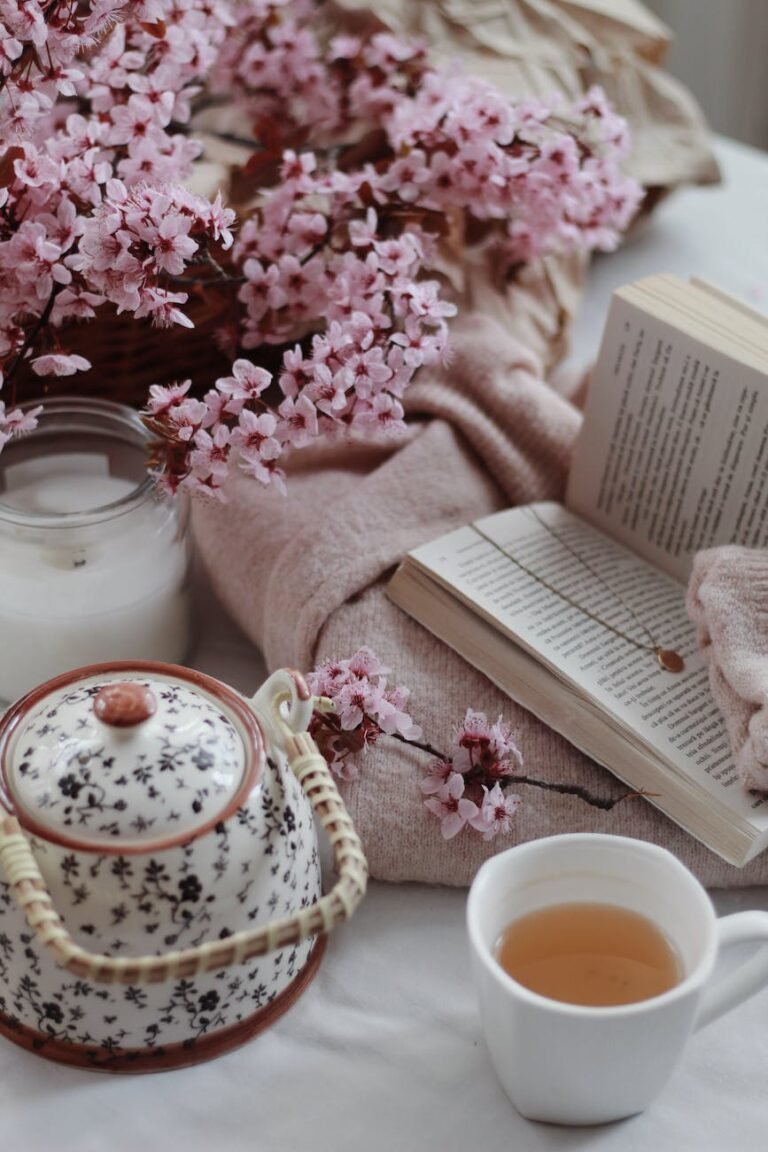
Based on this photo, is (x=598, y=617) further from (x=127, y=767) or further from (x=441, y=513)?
(x=127, y=767)

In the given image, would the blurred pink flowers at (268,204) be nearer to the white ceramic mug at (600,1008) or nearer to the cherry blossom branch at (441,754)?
the cherry blossom branch at (441,754)

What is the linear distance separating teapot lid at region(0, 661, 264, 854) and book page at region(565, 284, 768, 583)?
344 millimetres

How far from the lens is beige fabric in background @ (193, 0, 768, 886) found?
0.66m

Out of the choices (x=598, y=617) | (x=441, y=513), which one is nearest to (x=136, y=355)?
(x=441, y=513)

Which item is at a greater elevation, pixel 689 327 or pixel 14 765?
pixel 689 327

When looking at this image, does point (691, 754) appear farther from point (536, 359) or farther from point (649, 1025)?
point (536, 359)

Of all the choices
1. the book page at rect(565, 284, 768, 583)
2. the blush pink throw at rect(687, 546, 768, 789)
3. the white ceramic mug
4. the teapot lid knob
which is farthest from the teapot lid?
the book page at rect(565, 284, 768, 583)

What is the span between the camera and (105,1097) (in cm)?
57

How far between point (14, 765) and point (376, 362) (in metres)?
0.28

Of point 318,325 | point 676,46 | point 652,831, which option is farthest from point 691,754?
point 676,46

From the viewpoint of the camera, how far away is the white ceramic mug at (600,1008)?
19.5 inches

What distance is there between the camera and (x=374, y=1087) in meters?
0.58

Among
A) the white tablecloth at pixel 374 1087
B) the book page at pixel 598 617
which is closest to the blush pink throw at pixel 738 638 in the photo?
the book page at pixel 598 617

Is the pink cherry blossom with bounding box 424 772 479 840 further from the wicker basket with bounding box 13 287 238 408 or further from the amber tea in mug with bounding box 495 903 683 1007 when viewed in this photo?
the wicker basket with bounding box 13 287 238 408
